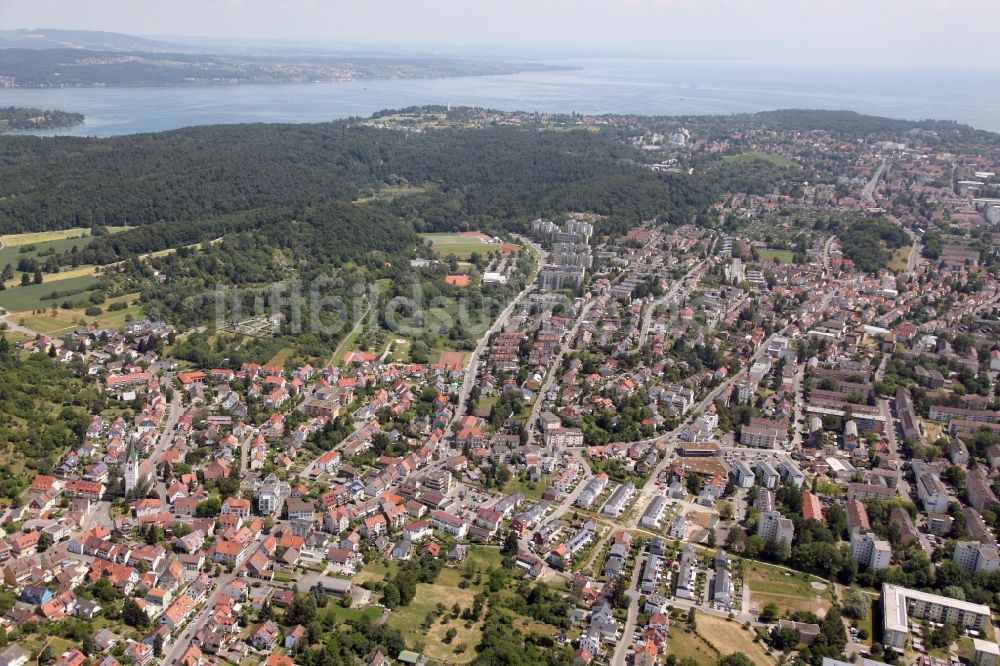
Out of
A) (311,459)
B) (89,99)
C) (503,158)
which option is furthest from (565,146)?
(89,99)

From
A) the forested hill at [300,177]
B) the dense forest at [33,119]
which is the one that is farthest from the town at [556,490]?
the dense forest at [33,119]

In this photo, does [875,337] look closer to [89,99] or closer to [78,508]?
[78,508]

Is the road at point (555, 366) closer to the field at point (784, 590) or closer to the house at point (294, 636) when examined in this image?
the field at point (784, 590)

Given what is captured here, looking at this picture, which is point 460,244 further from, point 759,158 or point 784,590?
point 759,158

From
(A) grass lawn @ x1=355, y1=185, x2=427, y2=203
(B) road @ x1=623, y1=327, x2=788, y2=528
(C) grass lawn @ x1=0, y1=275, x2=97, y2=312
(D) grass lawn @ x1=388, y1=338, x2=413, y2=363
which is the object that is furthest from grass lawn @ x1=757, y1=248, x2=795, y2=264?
(C) grass lawn @ x1=0, y1=275, x2=97, y2=312

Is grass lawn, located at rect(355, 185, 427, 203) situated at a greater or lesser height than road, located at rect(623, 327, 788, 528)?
greater

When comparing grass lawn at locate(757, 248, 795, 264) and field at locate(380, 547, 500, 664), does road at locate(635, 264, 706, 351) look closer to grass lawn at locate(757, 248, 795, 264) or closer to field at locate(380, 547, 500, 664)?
grass lawn at locate(757, 248, 795, 264)
